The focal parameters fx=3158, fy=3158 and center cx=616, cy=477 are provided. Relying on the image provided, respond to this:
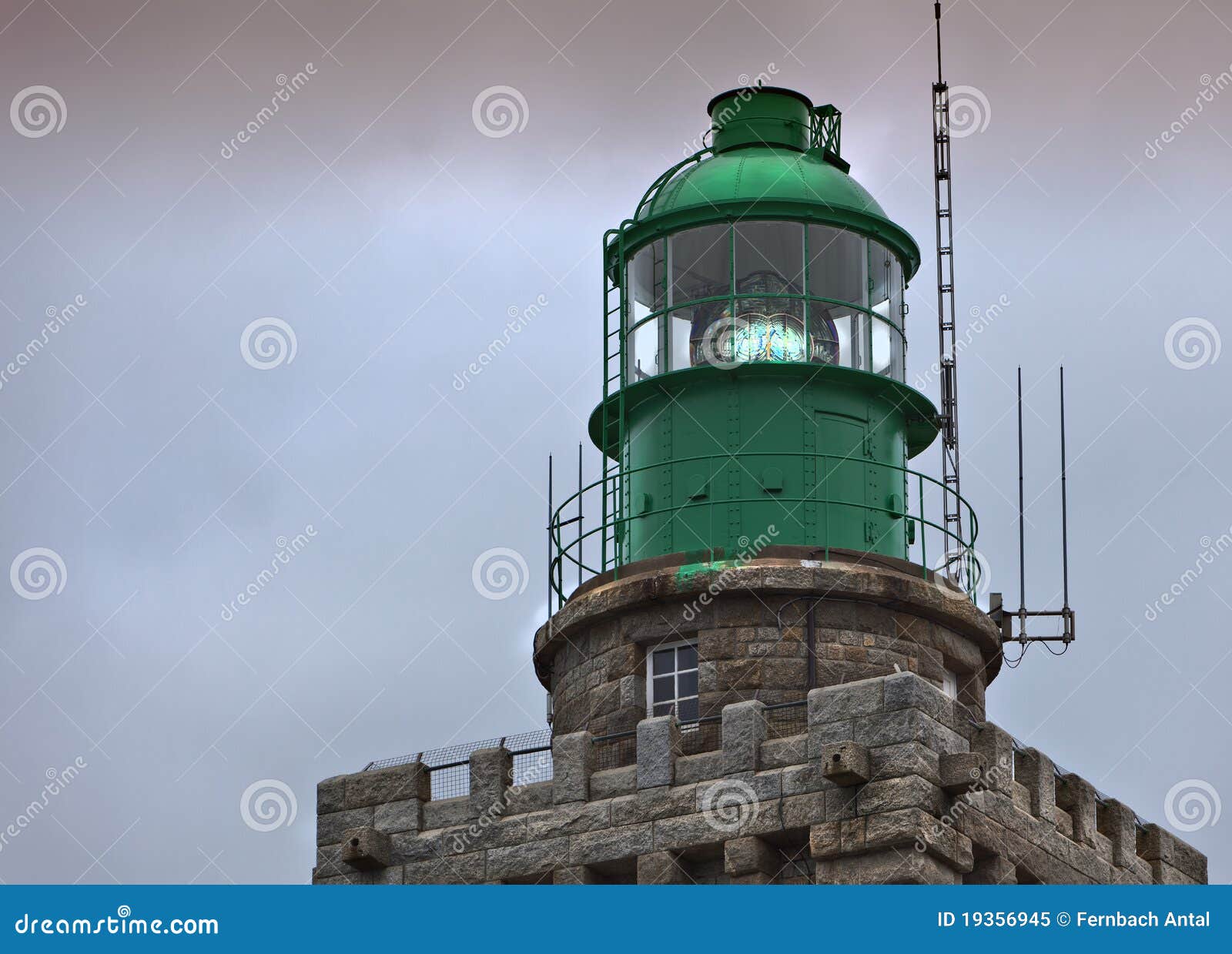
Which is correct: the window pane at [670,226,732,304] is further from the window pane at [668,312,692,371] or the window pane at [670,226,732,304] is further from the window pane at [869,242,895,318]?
the window pane at [869,242,895,318]

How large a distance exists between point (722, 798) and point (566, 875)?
5.91 feet

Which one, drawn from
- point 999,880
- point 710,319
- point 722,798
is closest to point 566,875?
point 722,798

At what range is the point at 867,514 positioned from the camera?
109ft

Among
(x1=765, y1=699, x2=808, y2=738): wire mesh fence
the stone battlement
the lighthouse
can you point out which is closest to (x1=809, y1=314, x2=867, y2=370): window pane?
the lighthouse

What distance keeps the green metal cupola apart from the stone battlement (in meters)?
2.68

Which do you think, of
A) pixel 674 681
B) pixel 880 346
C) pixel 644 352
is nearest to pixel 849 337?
pixel 880 346

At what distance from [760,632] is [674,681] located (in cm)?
109

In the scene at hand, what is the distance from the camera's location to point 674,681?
32594 mm

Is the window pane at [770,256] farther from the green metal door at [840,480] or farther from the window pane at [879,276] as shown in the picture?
the green metal door at [840,480]

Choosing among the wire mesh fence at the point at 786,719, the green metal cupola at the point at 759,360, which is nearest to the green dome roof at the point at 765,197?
the green metal cupola at the point at 759,360

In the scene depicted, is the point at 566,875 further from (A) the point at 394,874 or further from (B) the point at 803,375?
(B) the point at 803,375

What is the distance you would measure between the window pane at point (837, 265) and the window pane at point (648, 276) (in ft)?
5.53

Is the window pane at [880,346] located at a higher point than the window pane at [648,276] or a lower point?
lower

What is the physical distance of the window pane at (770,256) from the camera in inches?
1352
